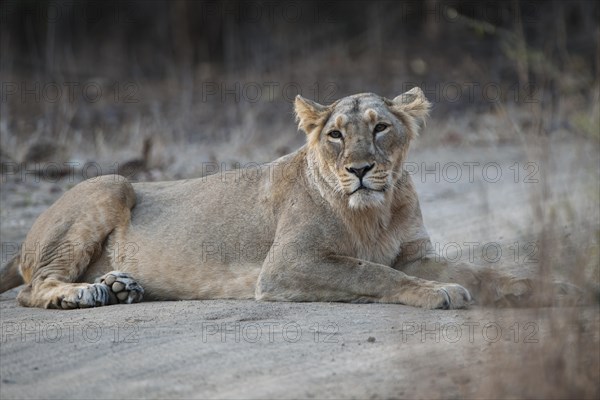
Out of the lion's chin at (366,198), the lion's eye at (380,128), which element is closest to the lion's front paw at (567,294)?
the lion's chin at (366,198)

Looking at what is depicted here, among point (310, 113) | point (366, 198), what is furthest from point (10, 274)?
point (366, 198)

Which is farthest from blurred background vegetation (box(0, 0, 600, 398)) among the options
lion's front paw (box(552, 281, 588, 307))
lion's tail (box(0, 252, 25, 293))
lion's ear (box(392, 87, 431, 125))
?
lion's front paw (box(552, 281, 588, 307))

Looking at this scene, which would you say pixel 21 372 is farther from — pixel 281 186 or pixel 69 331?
pixel 281 186

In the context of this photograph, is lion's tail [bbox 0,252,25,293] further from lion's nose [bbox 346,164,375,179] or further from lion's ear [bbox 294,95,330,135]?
lion's nose [bbox 346,164,375,179]

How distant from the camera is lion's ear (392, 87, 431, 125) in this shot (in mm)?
6004

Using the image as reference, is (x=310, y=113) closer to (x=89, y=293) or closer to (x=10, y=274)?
(x=89, y=293)

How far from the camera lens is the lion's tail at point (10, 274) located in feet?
22.0

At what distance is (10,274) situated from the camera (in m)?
6.71

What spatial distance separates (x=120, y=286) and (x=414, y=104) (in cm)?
214

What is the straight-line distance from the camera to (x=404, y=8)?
2027 centimetres

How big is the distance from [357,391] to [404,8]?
17.4m

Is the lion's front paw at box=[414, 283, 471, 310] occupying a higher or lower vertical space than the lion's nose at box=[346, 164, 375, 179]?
lower


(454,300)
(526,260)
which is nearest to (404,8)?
(526,260)

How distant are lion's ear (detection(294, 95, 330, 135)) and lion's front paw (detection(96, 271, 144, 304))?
146 cm
